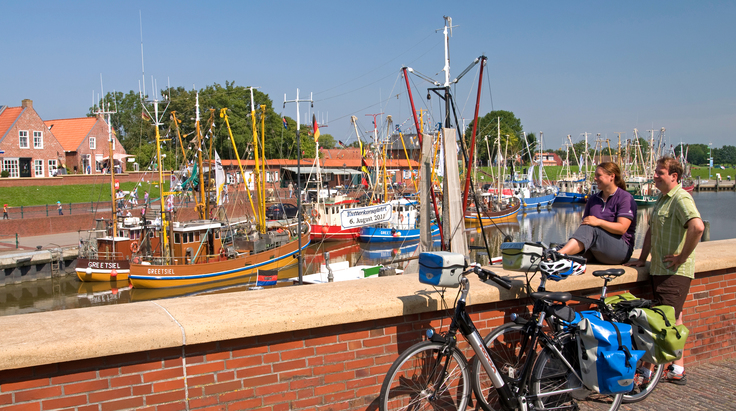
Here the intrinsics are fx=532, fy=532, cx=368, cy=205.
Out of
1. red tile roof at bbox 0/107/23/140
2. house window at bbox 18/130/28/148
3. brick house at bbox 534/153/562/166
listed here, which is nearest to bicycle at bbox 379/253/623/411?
red tile roof at bbox 0/107/23/140

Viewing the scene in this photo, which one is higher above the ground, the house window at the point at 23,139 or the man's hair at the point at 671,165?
the house window at the point at 23,139

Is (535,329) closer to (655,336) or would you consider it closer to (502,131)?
→ (655,336)

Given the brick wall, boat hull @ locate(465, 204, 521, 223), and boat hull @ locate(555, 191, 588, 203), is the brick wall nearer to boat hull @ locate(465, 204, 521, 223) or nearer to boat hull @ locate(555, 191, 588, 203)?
boat hull @ locate(465, 204, 521, 223)

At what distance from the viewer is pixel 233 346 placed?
3.49 meters

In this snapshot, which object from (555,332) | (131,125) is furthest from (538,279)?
(131,125)

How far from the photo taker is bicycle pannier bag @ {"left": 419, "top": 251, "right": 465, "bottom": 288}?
3666 mm

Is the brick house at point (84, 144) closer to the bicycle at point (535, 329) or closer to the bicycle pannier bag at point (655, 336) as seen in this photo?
the bicycle at point (535, 329)

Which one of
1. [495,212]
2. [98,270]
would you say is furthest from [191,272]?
[495,212]

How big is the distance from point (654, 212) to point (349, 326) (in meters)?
3.21

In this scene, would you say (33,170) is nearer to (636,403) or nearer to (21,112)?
(21,112)

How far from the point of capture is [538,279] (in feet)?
15.2

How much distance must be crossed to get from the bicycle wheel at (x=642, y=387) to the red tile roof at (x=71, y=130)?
65.8 metres

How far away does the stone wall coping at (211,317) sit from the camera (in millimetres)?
3008

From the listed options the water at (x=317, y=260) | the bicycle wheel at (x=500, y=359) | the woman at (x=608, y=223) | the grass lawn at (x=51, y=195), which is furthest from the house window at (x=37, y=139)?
the bicycle wheel at (x=500, y=359)
